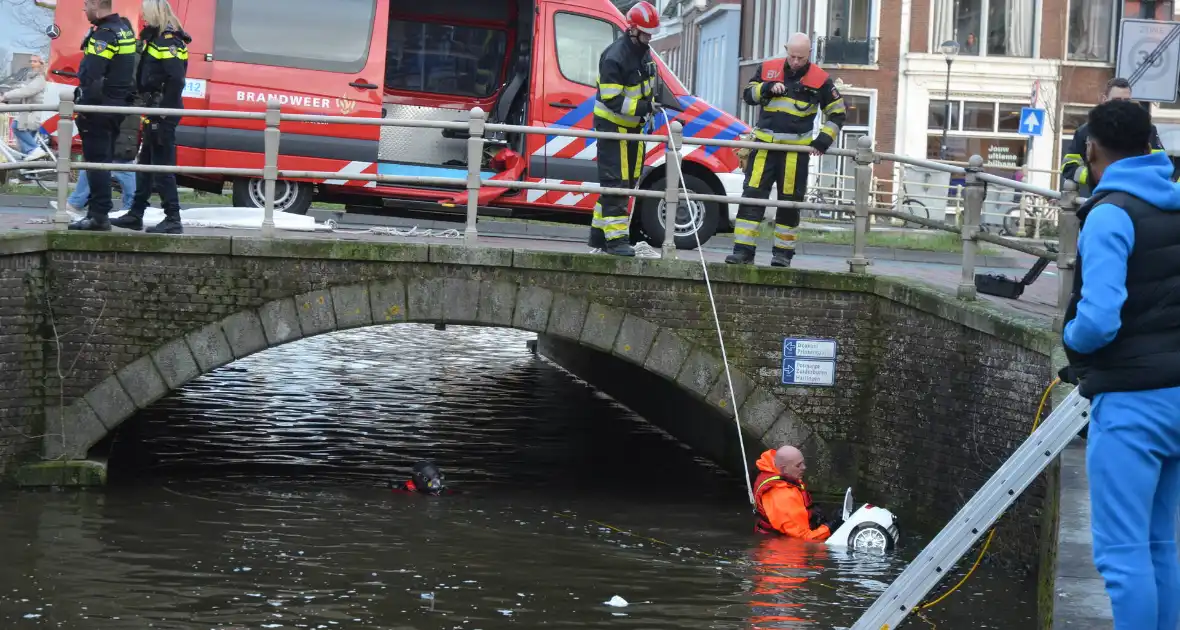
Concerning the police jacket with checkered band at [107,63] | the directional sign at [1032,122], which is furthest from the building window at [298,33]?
the directional sign at [1032,122]

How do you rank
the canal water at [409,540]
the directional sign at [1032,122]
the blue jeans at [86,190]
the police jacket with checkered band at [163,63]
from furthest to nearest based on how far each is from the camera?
the directional sign at [1032,122] → the blue jeans at [86,190] → the police jacket with checkered band at [163,63] → the canal water at [409,540]

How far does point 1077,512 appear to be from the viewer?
6258 millimetres

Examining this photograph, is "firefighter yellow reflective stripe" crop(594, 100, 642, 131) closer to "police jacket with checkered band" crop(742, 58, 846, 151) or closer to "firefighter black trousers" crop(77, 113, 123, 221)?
"police jacket with checkered band" crop(742, 58, 846, 151)

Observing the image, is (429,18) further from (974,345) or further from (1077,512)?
(1077,512)

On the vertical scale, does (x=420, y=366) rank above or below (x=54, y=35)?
below

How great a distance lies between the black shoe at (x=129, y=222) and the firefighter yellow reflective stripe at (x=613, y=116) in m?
3.44

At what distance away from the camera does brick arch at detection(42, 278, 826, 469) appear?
11023 millimetres

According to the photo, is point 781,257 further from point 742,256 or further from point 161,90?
point 161,90

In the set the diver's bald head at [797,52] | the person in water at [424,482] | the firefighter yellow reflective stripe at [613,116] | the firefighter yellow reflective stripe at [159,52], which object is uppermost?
the diver's bald head at [797,52]

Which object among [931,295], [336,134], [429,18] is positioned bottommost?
[931,295]

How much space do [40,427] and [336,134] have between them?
11.9 feet

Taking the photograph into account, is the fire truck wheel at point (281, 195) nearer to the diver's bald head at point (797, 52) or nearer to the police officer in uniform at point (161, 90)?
the police officer in uniform at point (161, 90)

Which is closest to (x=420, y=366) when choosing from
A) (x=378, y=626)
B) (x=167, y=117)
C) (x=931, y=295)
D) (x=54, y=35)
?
(x=54, y=35)

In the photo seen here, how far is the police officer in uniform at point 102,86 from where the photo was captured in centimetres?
1105
